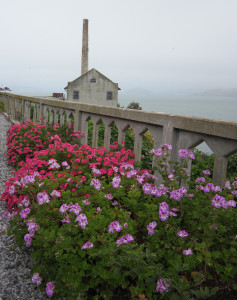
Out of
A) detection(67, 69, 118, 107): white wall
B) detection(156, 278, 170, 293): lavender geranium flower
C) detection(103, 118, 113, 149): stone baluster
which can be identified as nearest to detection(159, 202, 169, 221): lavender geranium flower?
detection(156, 278, 170, 293): lavender geranium flower

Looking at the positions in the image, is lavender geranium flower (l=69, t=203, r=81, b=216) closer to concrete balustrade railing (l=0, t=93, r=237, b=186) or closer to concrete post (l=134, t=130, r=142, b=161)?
concrete balustrade railing (l=0, t=93, r=237, b=186)

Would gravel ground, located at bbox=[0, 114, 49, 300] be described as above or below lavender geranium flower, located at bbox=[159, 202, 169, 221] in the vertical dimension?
below

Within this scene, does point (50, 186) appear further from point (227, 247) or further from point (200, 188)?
point (227, 247)

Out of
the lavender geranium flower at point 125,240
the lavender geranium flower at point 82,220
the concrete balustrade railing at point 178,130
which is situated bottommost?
the lavender geranium flower at point 125,240

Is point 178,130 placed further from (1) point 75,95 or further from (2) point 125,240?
(1) point 75,95

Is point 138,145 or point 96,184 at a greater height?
point 138,145

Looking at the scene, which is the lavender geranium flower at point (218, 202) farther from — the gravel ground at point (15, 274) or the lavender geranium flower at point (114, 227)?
the gravel ground at point (15, 274)

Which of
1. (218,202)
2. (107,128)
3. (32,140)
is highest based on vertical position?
(107,128)

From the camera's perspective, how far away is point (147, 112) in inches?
141

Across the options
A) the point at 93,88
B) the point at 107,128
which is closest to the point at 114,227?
the point at 107,128

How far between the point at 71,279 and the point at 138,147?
7.54 ft

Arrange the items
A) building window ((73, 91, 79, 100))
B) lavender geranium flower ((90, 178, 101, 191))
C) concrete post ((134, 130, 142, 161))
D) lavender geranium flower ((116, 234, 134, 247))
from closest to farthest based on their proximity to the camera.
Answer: lavender geranium flower ((116, 234, 134, 247)) < lavender geranium flower ((90, 178, 101, 191)) < concrete post ((134, 130, 142, 161)) < building window ((73, 91, 79, 100))

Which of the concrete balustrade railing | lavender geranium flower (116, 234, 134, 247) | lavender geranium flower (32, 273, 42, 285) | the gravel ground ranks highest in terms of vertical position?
the concrete balustrade railing

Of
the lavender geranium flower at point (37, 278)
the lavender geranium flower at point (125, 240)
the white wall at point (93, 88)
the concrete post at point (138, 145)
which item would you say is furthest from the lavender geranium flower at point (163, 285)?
the white wall at point (93, 88)
